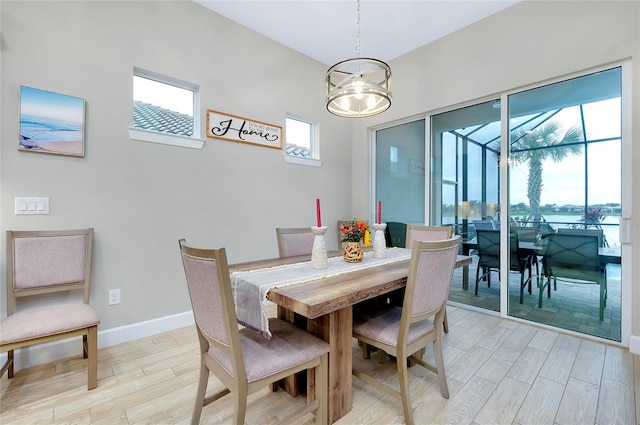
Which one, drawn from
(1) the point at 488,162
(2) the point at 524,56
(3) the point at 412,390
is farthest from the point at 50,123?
(2) the point at 524,56

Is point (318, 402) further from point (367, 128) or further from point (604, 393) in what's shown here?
point (367, 128)

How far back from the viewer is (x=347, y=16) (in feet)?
9.71

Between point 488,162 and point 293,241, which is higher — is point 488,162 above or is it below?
above

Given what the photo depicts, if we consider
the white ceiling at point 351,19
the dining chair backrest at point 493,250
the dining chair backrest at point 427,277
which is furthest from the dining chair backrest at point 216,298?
the dining chair backrest at point 493,250

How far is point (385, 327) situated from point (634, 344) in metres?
2.19

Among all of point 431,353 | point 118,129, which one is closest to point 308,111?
point 118,129

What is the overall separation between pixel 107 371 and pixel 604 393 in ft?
10.6

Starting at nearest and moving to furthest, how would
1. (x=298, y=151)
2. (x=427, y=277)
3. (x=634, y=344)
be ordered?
(x=427, y=277) → (x=634, y=344) → (x=298, y=151)

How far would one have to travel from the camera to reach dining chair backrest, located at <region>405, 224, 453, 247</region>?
2510 millimetres

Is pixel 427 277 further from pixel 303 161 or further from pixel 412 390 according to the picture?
pixel 303 161

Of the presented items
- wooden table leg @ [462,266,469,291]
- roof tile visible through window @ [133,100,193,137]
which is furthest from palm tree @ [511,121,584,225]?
roof tile visible through window @ [133,100,193,137]

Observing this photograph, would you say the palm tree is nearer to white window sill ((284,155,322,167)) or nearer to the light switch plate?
white window sill ((284,155,322,167))

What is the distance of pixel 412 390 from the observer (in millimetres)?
1777

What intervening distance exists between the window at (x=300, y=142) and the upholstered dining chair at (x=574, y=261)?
2.73 metres
